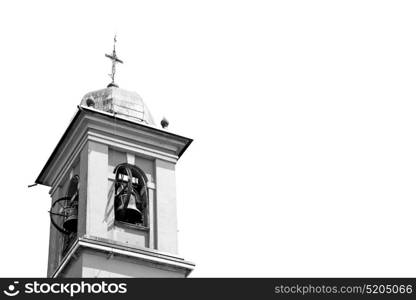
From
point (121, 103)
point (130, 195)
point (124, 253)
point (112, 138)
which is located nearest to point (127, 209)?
point (130, 195)

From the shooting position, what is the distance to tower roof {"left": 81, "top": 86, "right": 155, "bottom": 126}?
88.0ft

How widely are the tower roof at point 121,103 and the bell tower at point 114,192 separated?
0.03 meters

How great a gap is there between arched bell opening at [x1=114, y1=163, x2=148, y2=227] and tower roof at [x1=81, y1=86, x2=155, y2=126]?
144 centimetres

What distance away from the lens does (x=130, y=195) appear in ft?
82.9

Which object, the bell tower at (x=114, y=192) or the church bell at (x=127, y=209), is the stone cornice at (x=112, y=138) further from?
the church bell at (x=127, y=209)

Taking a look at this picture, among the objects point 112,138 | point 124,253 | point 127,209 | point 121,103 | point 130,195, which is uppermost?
point 121,103

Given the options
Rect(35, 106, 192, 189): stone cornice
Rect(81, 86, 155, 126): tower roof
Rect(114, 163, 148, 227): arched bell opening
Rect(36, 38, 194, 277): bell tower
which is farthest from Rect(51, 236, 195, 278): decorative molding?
Rect(81, 86, 155, 126): tower roof

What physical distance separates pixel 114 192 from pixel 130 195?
38 centimetres

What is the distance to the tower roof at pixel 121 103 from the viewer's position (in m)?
26.8

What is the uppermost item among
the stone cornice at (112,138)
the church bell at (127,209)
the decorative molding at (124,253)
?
the stone cornice at (112,138)

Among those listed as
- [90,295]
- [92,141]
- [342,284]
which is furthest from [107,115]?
[342,284]

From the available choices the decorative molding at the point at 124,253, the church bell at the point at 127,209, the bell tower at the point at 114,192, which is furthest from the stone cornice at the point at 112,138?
the decorative molding at the point at 124,253

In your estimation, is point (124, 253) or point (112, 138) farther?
point (112, 138)

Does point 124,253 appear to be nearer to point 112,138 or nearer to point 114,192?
point 114,192
